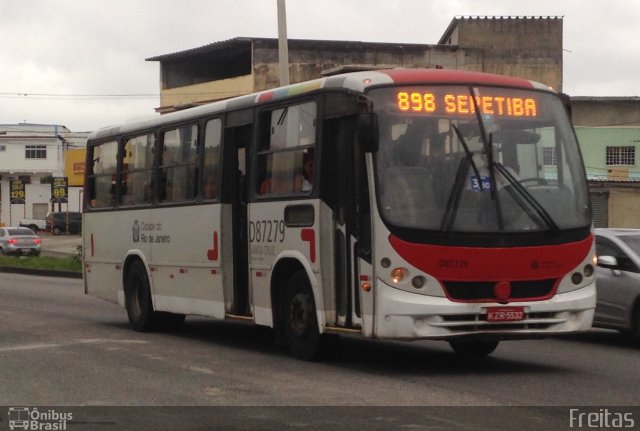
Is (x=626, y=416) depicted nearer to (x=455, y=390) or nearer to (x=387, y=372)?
(x=455, y=390)

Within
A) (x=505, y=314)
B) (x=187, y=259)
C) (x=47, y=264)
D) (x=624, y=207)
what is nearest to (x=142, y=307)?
(x=187, y=259)

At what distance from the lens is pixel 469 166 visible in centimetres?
1180

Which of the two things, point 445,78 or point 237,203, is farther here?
point 237,203

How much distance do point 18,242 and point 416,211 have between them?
169 feet

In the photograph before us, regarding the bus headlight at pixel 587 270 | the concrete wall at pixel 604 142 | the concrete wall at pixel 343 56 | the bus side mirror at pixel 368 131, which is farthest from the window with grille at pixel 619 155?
the bus side mirror at pixel 368 131

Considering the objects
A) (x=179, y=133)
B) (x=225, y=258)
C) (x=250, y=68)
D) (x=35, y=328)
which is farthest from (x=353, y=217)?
(x=250, y=68)

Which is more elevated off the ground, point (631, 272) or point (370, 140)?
point (370, 140)

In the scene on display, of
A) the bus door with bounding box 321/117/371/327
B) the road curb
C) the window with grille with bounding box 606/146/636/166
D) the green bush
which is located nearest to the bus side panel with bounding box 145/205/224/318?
the bus door with bounding box 321/117/371/327

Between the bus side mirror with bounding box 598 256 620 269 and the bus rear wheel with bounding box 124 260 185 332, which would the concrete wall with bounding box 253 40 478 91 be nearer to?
the bus rear wheel with bounding box 124 260 185 332

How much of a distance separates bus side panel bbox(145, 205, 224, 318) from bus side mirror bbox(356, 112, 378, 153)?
3560 mm

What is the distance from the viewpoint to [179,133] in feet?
52.2

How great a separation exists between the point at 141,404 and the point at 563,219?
15.3ft

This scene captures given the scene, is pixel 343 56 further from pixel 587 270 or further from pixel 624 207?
pixel 587 270

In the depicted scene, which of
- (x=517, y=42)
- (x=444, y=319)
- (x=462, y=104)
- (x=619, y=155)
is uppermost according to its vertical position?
(x=517, y=42)
